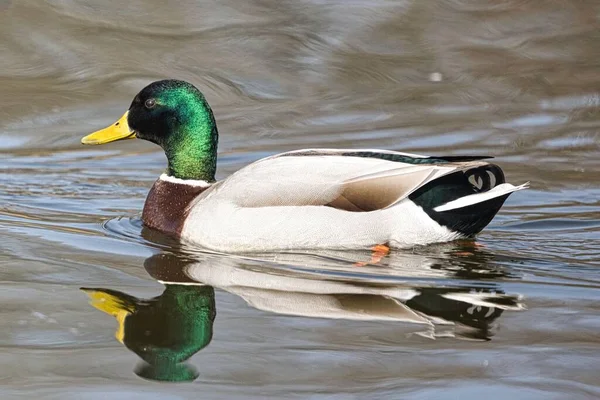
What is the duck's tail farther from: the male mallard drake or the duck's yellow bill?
the duck's yellow bill

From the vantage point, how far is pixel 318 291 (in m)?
5.04

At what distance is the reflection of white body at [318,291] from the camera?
15.3ft

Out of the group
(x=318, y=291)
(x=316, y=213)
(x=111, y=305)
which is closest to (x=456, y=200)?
(x=316, y=213)

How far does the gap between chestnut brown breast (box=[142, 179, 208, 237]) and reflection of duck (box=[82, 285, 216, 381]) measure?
1230 mm

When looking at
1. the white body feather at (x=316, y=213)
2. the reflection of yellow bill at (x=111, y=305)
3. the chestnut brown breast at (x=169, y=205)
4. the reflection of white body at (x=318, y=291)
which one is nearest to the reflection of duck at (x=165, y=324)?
the reflection of yellow bill at (x=111, y=305)

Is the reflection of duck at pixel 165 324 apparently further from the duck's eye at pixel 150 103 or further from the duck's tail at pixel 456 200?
the duck's eye at pixel 150 103

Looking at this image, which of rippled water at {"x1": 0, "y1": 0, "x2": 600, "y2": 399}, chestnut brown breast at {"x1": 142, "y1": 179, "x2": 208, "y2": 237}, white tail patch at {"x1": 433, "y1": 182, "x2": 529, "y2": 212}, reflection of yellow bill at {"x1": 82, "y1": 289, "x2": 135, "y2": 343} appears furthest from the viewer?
chestnut brown breast at {"x1": 142, "y1": 179, "x2": 208, "y2": 237}

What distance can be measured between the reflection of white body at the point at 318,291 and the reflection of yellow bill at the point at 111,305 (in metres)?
0.36

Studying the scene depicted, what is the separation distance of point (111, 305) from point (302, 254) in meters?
1.34

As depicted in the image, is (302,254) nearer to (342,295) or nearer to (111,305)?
(342,295)

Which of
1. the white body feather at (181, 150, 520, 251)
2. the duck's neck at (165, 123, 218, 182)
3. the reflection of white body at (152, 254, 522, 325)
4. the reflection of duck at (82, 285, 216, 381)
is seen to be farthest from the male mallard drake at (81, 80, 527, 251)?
the reflection of duck at (82, 285, 216, 381)

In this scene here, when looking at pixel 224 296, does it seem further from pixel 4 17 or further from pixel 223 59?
pixel 4 17

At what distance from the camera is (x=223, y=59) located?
1036 centimetres

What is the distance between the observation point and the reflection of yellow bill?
4.57 m
